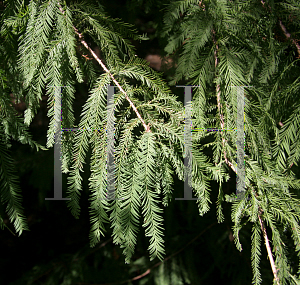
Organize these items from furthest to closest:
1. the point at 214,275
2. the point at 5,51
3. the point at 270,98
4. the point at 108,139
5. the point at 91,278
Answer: the point at 214,275
the point at 91,278
the point at 270,98
the point at 5,51
the point at 108,139

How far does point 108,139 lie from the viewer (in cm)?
90

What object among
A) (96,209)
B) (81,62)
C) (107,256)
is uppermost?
(81,62)

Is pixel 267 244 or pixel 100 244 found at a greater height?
pixel 267 244

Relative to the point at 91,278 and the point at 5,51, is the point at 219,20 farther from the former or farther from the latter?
the point at 91,278

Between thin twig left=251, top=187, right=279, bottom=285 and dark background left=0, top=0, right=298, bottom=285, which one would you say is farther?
dark background left=0, top=0, right=298, bottom=285

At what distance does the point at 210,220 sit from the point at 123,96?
1.92 meters

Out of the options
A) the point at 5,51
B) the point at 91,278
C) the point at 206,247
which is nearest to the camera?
the point at 5,51

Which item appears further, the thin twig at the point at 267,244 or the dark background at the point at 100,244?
the dark background at the point at 100,244

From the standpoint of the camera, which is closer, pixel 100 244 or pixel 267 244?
pixel 267 244

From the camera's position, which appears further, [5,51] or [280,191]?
[5,51]

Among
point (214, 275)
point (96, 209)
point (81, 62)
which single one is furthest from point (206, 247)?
point (81, 62)

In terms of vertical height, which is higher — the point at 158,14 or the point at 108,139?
the point at 158,14

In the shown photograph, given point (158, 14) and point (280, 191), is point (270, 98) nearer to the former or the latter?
point (280, 191)

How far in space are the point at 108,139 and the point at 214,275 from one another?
2431mm
